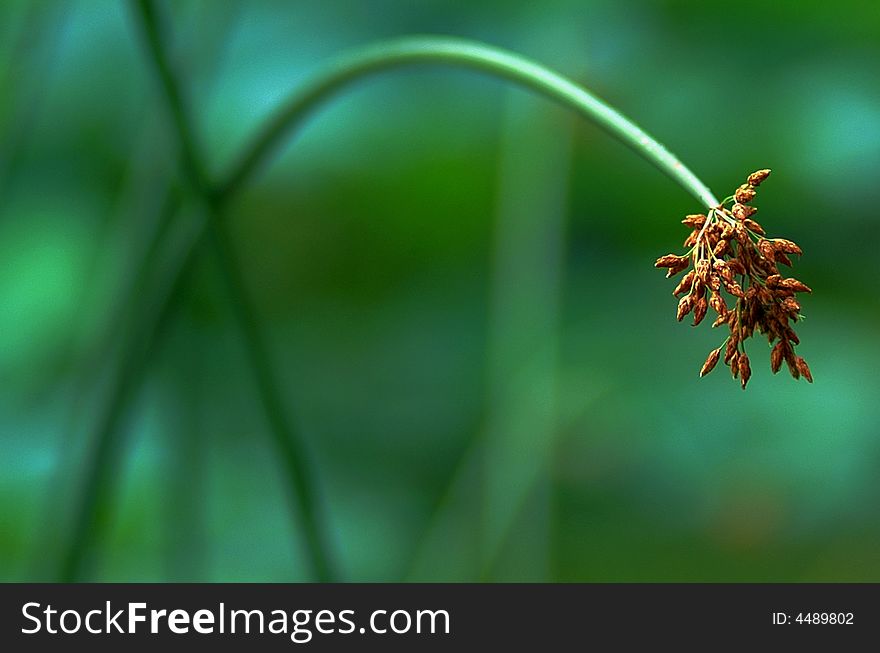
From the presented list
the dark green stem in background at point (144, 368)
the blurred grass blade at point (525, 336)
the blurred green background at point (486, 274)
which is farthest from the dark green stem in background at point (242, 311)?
the blurred green background at point (486, 274)

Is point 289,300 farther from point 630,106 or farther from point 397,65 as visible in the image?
point 397,65

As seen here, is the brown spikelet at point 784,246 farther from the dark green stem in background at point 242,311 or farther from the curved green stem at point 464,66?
the dark green stem in background at point 242,311

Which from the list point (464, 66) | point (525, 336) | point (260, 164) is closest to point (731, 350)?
point (464, 66)

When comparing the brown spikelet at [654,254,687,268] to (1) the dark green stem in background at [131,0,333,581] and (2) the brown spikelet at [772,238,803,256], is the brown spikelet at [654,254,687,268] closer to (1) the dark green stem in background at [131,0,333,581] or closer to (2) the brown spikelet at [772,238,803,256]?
(2) the brown spikelet at [772,238,803,256]
